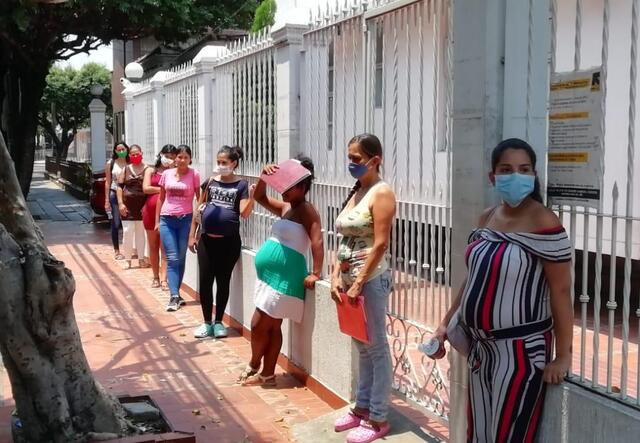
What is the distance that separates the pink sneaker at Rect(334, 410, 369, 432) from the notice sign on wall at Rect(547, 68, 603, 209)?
2.07 m

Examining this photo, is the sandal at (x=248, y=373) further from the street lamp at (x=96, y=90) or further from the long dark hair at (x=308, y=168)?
the street lamp at (x=96, y=90)

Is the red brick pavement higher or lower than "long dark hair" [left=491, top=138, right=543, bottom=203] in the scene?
lower

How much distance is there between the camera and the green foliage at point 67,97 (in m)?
48.8

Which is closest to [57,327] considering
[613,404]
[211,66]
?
[613,404]

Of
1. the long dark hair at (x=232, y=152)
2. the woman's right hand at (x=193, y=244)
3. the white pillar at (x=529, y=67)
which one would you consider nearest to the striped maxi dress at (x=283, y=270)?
the long dark hair at (x=232, y=152)

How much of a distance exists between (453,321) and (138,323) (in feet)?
17.3

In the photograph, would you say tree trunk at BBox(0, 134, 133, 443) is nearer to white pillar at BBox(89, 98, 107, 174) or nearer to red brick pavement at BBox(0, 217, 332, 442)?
red brick pavement at BBox(0, 217, 332, 442)

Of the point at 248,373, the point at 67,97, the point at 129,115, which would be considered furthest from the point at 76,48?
the point at 67,97

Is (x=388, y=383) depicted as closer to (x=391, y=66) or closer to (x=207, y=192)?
(x=391, y=66)

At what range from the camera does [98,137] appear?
23094mm

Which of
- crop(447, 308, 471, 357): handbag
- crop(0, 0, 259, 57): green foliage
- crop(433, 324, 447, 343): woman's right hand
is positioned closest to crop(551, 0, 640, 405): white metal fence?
crop(447, 308, 471, 357): handbag

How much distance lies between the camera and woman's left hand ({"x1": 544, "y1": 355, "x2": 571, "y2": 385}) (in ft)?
9.88

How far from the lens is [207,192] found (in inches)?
282

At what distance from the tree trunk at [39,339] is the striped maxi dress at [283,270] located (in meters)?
1.69
